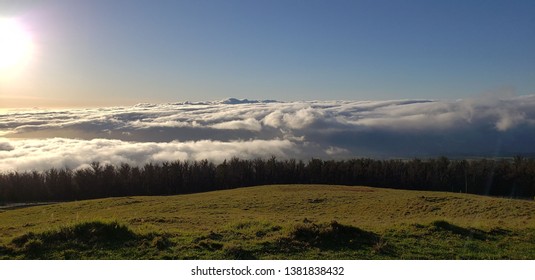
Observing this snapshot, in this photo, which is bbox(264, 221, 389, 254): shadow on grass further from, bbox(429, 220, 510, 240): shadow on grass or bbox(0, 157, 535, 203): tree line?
bbox(0, 157, 535, 203): tree line

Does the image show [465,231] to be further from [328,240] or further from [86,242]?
[86,242]

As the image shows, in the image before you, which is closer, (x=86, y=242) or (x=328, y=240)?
(x=86, y=242)

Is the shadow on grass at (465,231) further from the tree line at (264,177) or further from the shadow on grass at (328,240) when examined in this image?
the tree line at (264,177)

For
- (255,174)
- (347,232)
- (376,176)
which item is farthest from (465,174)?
(347,232)

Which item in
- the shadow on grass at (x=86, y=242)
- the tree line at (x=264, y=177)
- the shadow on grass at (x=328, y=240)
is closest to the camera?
the shadow on grass at (x=86, y=242)

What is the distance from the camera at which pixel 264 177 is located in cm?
11706

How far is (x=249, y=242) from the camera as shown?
14.5 m

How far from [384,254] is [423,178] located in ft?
328

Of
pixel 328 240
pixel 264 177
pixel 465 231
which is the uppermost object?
pixel 328 240

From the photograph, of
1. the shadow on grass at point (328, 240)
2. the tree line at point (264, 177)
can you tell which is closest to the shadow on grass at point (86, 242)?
the shadow on grass at point (328, 240)

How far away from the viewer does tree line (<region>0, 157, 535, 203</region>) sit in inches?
3991

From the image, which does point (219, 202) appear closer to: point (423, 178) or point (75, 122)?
point (423, 178)

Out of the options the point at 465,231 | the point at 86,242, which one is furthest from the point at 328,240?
the point at 86,242

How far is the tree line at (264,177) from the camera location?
10138cm
